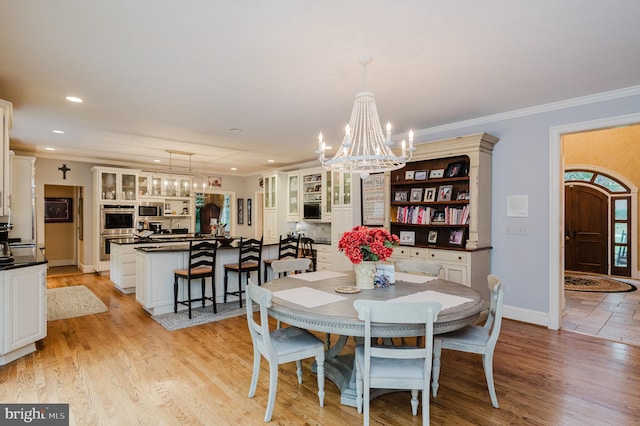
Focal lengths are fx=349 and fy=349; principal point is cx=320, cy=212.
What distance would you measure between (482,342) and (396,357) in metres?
0.78

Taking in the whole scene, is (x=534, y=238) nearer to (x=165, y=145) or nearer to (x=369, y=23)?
(x=369, y=23)

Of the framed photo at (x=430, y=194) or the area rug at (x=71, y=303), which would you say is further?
the framed photo at (x=430, y=194)

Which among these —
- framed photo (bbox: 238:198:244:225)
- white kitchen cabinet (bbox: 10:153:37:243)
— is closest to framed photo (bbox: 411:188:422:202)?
white kitchen cabinet (bbox: 10:153:37:243)

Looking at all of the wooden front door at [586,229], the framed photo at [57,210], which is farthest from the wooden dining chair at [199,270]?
the wooden front door at [586,229]

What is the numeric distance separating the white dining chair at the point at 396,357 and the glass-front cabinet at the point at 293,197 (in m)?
5.86

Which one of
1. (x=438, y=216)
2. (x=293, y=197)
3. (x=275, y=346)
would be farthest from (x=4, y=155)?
(x=293, y=197)

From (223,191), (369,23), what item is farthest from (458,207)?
(223,191)

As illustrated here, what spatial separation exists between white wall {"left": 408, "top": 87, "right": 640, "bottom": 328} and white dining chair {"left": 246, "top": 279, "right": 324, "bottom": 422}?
120 inches

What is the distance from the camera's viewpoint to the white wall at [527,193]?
3979mm

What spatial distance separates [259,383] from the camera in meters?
2.70

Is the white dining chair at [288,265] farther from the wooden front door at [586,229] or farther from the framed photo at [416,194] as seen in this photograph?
the wooden front door at [586,229]

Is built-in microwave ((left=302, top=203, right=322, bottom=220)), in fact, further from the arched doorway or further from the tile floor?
the arched doorway

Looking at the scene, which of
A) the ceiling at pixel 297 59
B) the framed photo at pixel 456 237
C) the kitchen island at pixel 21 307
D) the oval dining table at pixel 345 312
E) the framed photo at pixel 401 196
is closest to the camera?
the oval dining table at pixel 345 312

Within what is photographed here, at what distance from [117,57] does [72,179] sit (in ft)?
20.0
